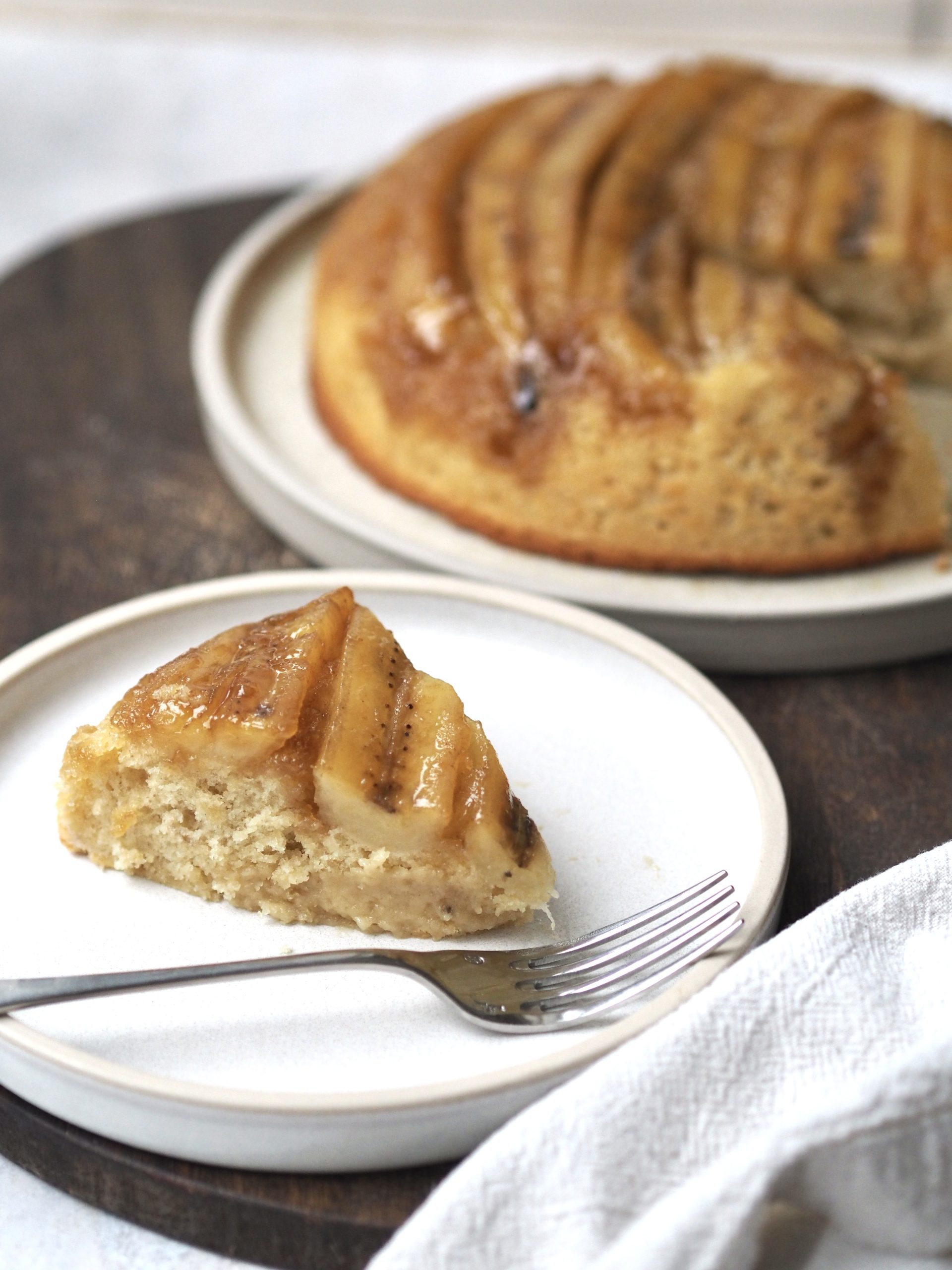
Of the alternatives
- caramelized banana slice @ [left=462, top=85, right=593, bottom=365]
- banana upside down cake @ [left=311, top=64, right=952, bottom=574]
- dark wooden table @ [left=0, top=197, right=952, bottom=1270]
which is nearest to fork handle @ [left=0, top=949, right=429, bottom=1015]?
dark wooden table @ [left=0, top=197, right=952, bottom=1270]

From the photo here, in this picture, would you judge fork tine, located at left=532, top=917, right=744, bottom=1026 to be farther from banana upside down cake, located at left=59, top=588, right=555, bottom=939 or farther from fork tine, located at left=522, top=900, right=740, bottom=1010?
banana upside down cake, located at left=59, top=588, right=555, bottom=939

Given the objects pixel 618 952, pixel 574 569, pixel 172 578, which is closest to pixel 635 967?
pixel 618 952

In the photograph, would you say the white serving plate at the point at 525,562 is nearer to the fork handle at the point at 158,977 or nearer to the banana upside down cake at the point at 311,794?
the banana upside down cake at the point at 311,794

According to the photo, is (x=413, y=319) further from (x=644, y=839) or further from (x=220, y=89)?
(x=220, y=89)

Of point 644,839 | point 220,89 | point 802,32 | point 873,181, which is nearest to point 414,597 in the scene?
point 644,839

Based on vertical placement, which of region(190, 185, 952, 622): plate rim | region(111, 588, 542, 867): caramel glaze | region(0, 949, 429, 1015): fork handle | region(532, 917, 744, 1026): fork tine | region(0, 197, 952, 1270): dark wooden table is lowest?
region(0, 197, 952, 1270): dark wooden table

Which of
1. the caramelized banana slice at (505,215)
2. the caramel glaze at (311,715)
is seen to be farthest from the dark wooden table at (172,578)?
the caramelized banana slice at (505,215)
